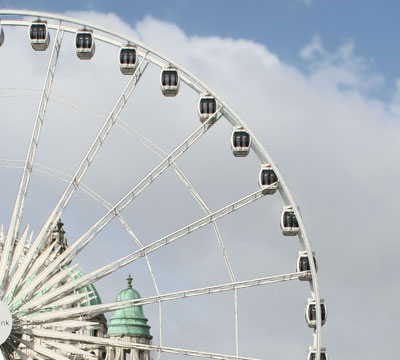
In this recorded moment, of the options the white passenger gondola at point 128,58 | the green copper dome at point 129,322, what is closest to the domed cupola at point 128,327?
the green copper dome at point 129,322

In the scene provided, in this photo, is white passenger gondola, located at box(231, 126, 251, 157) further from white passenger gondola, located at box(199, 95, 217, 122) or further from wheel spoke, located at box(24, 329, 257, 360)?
wheel spoke, located at box(24, 329, 257, 360)

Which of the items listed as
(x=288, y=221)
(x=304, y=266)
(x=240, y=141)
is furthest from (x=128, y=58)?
(x=304, y=266)

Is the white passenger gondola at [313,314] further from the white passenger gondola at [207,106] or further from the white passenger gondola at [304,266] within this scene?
the white passenger gondola at [207,106]

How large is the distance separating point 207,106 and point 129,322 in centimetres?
5206

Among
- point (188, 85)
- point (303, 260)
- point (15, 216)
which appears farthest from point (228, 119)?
point (15, 216)

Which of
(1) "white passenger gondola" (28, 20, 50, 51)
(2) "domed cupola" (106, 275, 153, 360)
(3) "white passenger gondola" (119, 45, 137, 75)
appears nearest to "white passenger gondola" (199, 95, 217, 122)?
(3) "white passenger gondola" (119, 45, 137, 75)

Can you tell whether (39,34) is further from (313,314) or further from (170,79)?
(313,314)

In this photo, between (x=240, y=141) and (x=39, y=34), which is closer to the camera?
(x=240, y=141)

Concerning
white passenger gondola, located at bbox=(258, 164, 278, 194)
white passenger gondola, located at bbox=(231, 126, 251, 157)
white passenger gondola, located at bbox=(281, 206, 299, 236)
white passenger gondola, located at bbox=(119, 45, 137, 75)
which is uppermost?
white passenger gondola, located at bbox=(119, 45, 137, 75)

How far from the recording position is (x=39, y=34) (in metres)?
55.0

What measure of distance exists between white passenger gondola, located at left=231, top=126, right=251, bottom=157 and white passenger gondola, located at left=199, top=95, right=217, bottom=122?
1239 mm

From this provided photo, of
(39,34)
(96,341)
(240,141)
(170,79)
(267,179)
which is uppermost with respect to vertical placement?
(39,34)

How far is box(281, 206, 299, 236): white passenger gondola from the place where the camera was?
53469 millimetres

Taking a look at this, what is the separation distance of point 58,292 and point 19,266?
5.52 feet
